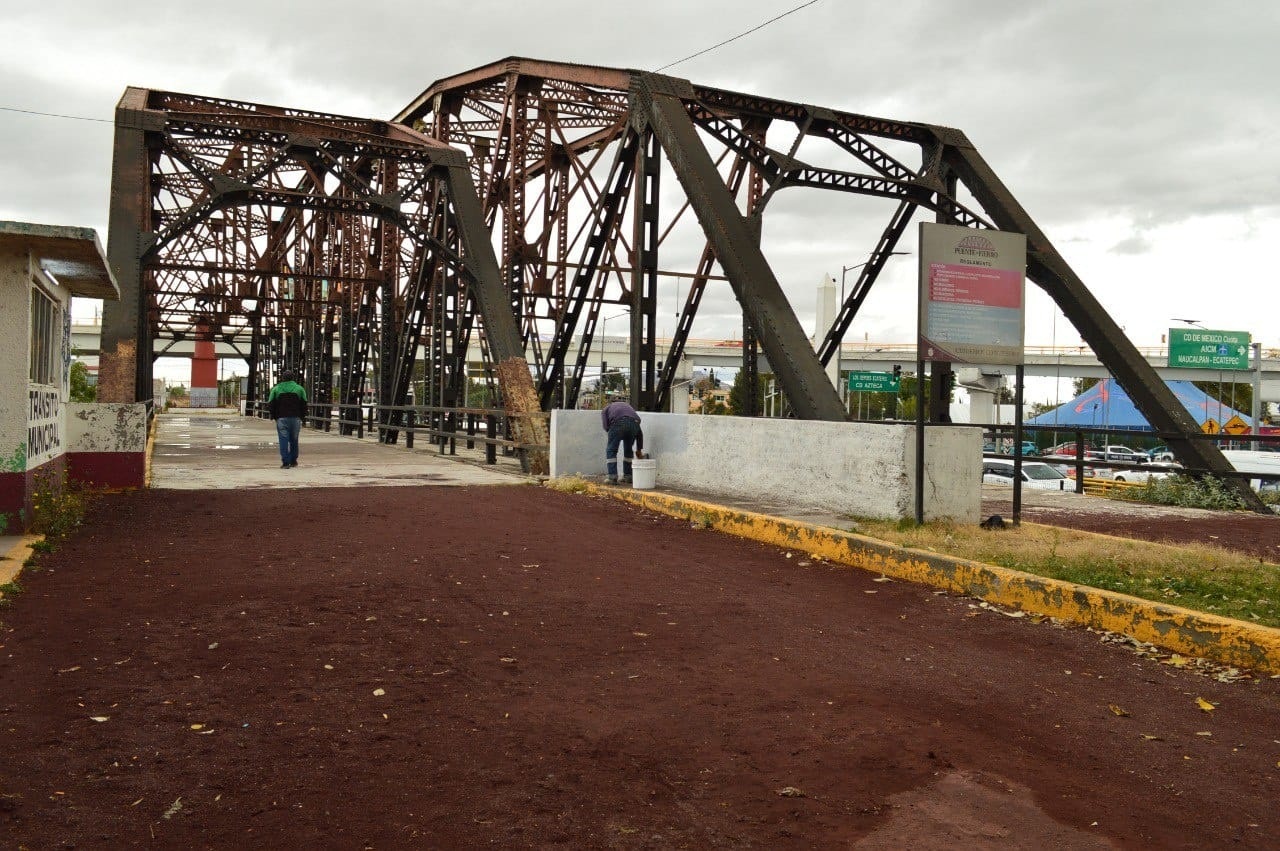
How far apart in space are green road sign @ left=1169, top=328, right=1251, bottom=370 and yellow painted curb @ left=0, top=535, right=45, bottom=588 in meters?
46.7

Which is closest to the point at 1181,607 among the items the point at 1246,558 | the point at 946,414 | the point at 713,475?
the point at 1246,558

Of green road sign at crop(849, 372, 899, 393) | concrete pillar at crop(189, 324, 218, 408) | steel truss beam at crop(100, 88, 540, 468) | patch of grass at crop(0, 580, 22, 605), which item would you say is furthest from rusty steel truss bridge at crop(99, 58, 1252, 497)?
concrete pillar at crop(189, 324, 218, 408)

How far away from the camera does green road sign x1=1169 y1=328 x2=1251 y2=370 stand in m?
45.5

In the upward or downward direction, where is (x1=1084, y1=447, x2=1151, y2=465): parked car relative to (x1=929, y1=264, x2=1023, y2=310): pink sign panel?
downward

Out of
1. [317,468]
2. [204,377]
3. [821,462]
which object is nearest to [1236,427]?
[821,462]

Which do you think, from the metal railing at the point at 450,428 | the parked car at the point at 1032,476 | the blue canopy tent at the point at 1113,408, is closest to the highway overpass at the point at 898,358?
the blue canopy tent at the point at 1113,408

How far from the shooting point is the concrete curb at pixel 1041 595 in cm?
576

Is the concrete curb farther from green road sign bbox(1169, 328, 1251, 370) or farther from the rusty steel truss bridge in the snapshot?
green road sign bbox(1169, 328, 1251, 370)

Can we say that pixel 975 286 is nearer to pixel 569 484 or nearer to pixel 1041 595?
pixel 1041 595

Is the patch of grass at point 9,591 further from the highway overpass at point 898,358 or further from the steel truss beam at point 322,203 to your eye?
the highway overpass at point 898,358

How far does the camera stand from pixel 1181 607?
6277 mm

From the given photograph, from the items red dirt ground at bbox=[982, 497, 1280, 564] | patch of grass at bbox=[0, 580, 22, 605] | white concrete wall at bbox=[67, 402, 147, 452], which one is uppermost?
white concrete wall at bbox=[67, 402, 147, 452]

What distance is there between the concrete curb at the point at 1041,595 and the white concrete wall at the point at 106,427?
7.83 m

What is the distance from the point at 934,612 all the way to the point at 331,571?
14.5 feet
